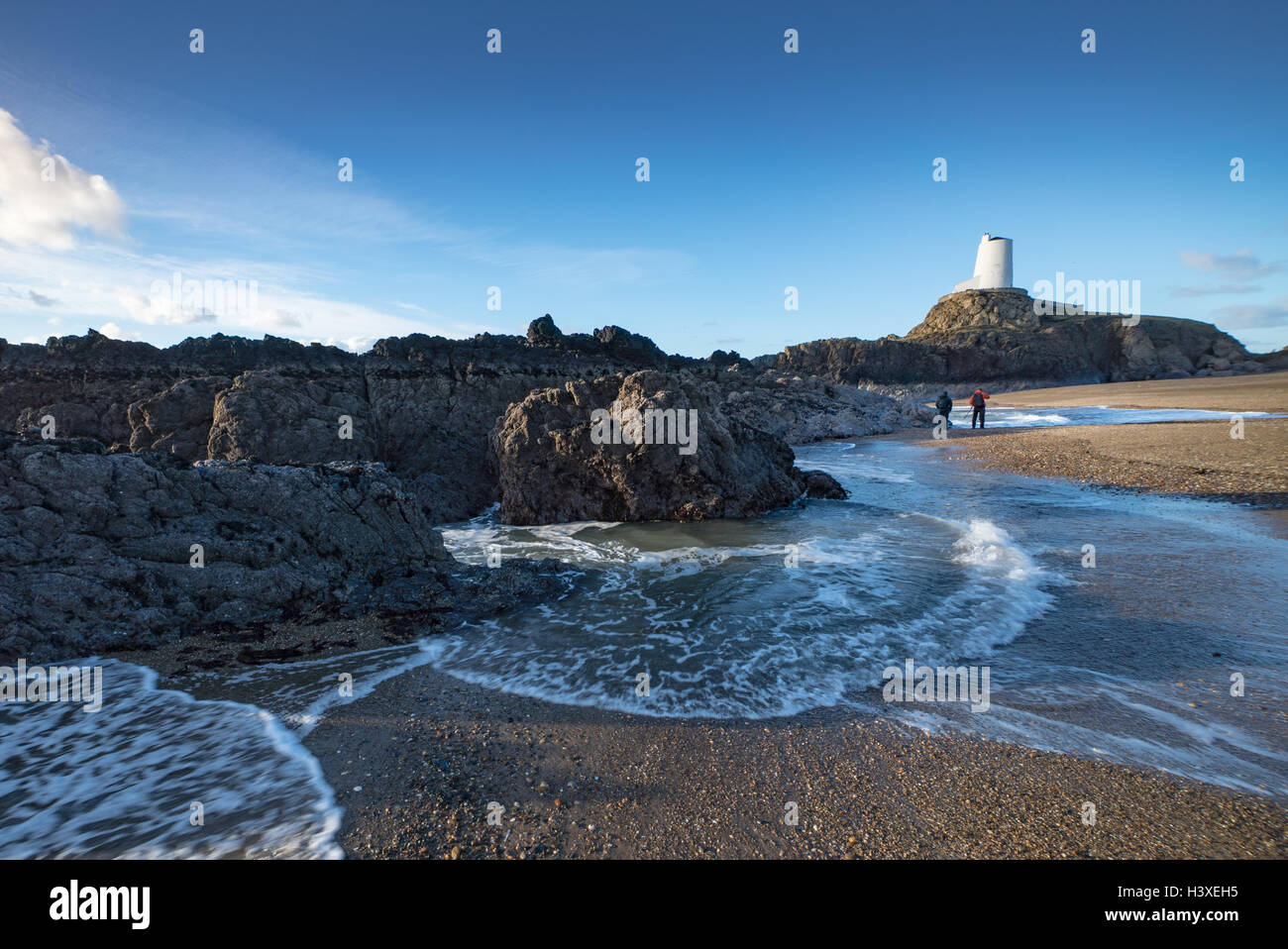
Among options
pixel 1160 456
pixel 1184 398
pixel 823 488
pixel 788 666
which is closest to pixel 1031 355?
pixel 1184 398

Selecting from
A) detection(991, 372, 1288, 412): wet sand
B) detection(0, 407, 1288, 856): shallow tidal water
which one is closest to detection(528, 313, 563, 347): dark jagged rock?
detection(0, 407, 1288, 856): shallow tidal water

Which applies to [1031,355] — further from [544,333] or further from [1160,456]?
[544,333]

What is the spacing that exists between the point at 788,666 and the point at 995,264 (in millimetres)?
98834

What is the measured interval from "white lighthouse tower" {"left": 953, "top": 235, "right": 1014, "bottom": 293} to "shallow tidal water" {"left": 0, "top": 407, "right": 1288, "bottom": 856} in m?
88.9

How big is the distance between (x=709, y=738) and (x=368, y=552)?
582 centimetres

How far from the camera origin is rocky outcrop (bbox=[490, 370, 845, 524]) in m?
13.1

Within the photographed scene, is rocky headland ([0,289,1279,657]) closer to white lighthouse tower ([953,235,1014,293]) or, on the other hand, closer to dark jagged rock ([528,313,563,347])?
dark jagged rock ([528,313,563,347])

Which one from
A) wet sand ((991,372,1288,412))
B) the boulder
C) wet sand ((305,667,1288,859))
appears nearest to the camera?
wet sand ((305,667,1288,859))

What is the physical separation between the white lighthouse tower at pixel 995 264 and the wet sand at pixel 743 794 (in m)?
97.3

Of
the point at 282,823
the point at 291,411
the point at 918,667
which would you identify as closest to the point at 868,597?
the point at 918,667

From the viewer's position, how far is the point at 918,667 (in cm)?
547

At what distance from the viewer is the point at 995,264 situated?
83.6m
